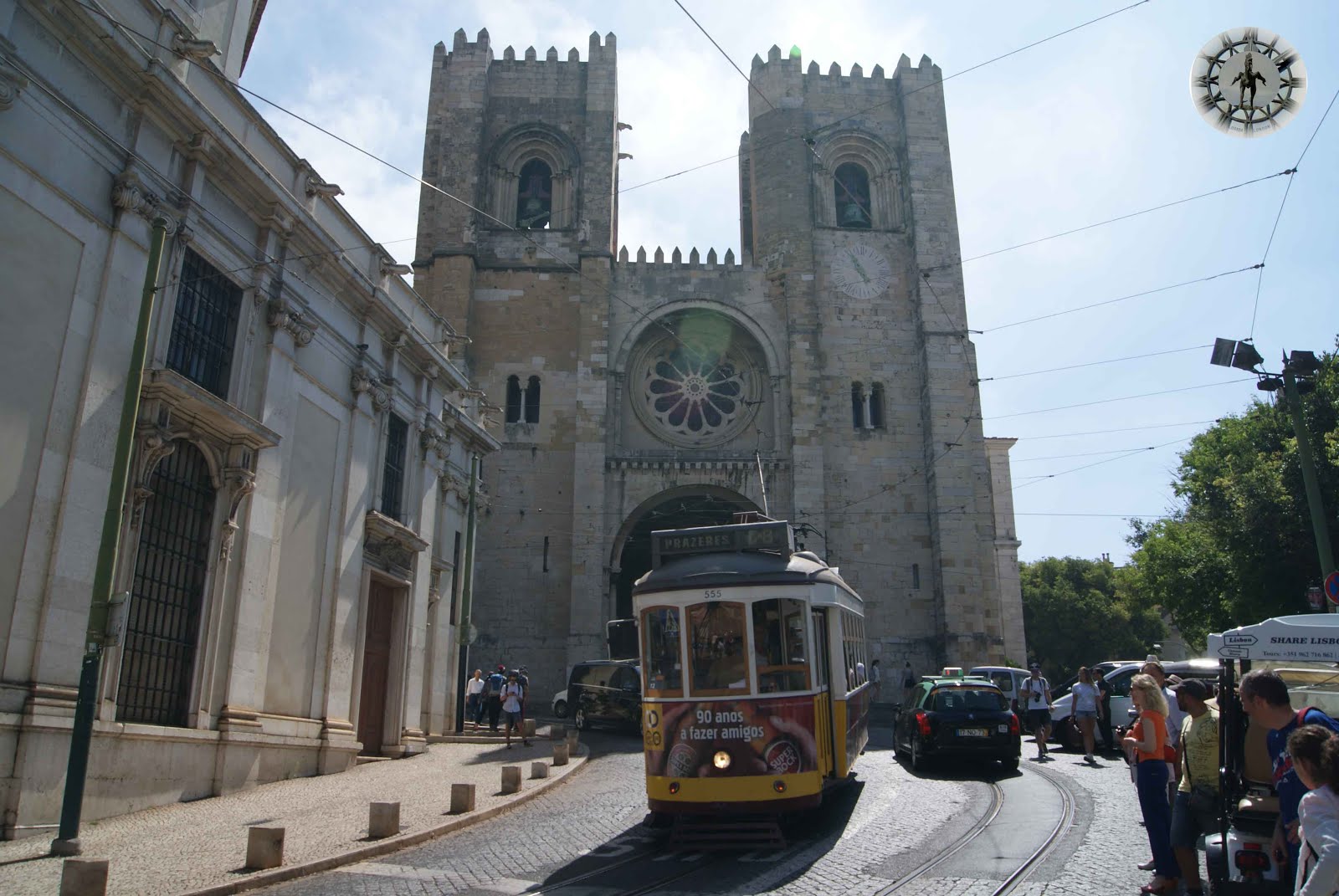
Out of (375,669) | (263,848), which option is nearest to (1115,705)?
(375,669)

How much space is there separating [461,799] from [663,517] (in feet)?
65.6

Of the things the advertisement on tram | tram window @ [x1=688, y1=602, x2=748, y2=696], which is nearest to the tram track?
the advertisement on tram

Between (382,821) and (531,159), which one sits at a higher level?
(531,159)

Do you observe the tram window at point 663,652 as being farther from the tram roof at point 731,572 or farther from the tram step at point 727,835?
the tram step at point 727,835

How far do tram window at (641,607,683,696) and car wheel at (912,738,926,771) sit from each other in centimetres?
564

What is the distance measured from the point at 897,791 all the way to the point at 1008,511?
40.6 m

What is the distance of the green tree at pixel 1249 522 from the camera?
63.8ft

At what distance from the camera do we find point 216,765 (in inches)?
432

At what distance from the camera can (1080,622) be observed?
4900 centimetres

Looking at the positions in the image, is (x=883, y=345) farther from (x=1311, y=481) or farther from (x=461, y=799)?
(x=461, y=799)

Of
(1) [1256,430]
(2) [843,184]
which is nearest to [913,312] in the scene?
(2) [843,184]

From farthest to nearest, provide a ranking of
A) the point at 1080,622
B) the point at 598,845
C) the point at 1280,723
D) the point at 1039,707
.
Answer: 1. the point at 1080,622
2. the point at 1039,707
3. the point at 598,845
4. the point at 1280,723

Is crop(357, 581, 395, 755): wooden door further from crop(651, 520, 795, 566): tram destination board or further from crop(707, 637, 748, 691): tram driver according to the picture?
crop(707, 637, 748, 691): tram driver

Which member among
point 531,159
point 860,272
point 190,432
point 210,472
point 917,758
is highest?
point 531,159
